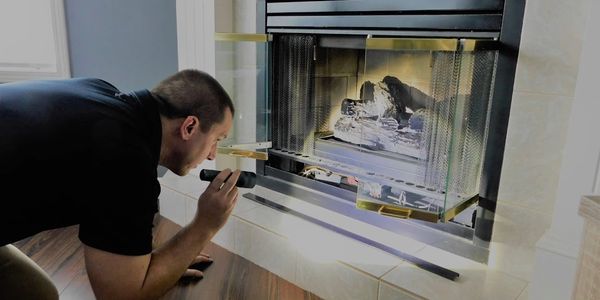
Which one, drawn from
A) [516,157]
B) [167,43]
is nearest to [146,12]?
[167,43]

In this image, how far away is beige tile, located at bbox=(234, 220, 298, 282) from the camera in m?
1.52

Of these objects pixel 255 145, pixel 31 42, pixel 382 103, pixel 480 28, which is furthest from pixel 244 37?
pixel 31 42

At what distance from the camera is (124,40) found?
2.32 m

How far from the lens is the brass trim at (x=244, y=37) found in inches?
68.1

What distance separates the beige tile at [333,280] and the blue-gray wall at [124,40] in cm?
118

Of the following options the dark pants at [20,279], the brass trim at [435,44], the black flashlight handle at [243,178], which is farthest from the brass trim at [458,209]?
the dark pants at [20,279]

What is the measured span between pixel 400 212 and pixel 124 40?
1.69 meters

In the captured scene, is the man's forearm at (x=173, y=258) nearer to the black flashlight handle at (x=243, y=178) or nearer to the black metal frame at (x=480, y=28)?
the black flashlight handle at (x=243, y=178)

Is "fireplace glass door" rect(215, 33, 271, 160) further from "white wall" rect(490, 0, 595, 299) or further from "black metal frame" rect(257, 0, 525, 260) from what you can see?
"white wall" rect(490, 0, 595, 299)

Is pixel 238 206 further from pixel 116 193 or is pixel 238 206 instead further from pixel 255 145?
pixel 116 193

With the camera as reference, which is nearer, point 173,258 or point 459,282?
point 173,258

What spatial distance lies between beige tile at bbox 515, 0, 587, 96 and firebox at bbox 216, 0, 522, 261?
0.03m

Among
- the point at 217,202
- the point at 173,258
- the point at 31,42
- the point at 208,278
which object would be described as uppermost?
the point at 31,42

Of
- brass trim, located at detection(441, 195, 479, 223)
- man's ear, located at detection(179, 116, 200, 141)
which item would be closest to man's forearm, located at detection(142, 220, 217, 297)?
man's ear, located at detection(179, 116, 200, 141)
